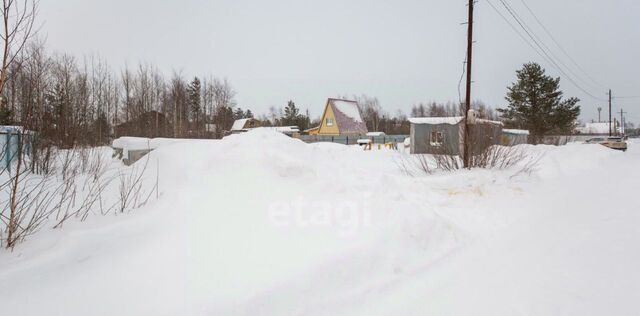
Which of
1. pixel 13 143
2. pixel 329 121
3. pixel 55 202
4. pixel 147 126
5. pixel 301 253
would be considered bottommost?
pixel 301 253

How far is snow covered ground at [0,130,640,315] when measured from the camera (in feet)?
9.83

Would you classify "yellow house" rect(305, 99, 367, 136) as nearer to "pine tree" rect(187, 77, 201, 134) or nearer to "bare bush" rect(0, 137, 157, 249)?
"pine tree" rect(187, 77, 201, 134)

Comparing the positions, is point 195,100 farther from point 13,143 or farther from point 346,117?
point 13,143

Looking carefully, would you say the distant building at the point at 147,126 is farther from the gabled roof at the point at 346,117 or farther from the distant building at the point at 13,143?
the distant building at the point at 13,143

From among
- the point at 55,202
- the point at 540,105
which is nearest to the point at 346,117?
the point at 540,105

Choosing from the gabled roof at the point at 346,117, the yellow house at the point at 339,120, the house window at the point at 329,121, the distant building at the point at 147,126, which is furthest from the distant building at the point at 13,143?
the house window at the point at 329,121

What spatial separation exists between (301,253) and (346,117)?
41.4 meters

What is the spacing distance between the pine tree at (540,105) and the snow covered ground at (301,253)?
35.3 m

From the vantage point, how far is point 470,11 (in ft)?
35.6

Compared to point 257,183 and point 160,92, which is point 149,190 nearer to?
point 257,183

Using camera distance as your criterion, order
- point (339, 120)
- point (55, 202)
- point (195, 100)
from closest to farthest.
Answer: point (55, 202) → point (339, 120) → point (195, 100)

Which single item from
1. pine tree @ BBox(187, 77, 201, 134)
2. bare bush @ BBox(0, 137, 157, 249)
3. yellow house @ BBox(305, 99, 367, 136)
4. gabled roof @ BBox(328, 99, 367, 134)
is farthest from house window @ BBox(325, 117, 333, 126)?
bare bush @ BBox(0, 137, 157, 249)

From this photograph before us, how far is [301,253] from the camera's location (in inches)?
147

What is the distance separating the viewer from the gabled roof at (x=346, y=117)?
4353 centimetres
